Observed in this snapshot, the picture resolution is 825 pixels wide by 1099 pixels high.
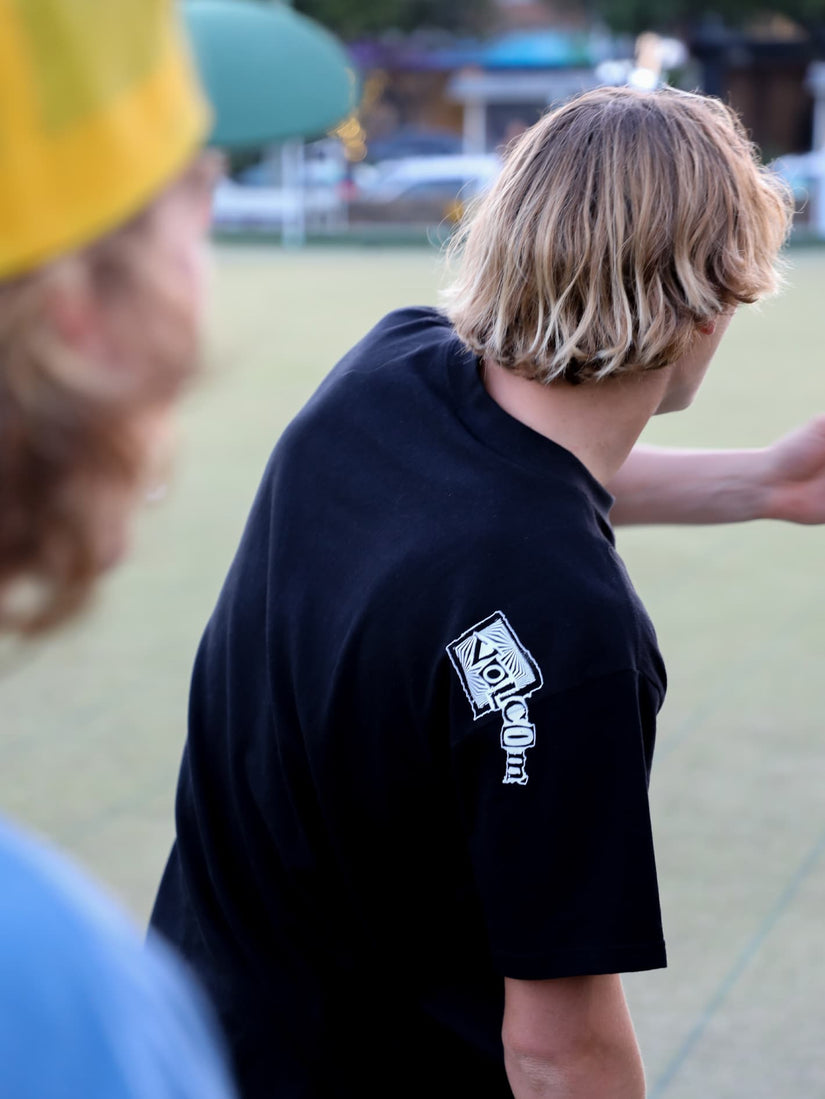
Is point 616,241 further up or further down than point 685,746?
further up

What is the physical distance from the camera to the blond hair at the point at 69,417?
754 mm

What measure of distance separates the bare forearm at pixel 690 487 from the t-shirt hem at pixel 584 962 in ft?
3.17

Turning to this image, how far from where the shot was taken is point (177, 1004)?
770 millimetres

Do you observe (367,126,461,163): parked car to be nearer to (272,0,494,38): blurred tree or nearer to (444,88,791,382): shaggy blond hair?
(272,0,494,38): blurred tree

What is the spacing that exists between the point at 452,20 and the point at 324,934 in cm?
4297

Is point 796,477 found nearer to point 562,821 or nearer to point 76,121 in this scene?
point 562,821

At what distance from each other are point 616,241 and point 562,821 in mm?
703

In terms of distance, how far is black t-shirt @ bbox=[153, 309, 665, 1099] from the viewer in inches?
61.2

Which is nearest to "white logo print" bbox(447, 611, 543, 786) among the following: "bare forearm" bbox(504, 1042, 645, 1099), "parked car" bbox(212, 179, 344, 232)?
"bare forearm" bbox(504, 1042, 645, 1099)

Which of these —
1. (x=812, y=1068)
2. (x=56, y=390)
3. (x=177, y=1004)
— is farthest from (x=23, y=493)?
(x=812, y=1068)

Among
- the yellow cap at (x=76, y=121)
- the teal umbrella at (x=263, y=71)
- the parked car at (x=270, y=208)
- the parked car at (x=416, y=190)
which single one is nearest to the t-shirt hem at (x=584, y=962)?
the yellow cap at (x=76, y=121)

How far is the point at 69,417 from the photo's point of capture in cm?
77

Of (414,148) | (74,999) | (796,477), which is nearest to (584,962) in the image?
(74,999)

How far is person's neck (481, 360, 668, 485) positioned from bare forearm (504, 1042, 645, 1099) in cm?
67
